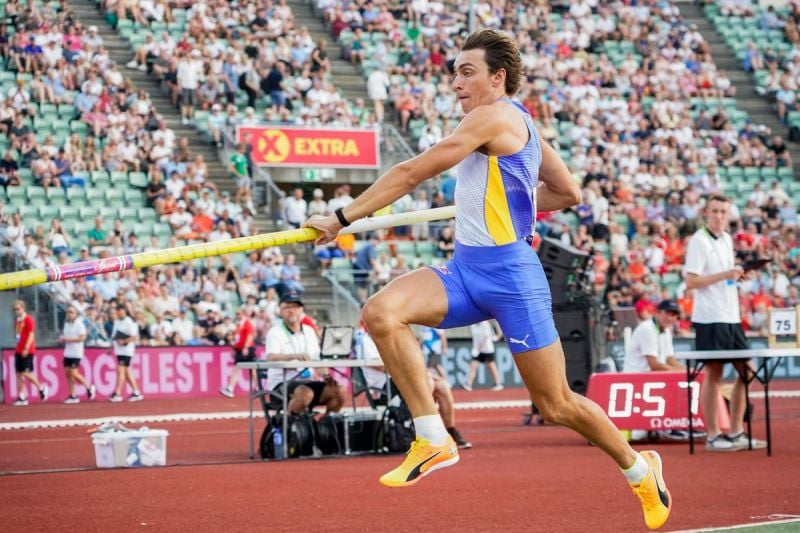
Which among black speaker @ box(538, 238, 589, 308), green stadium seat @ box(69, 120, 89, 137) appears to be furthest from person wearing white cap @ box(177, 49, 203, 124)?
black speaker @ box(538, 238, 589, 308)

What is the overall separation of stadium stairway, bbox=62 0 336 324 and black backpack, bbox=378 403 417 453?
10830 millimetres

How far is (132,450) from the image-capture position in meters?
12.4

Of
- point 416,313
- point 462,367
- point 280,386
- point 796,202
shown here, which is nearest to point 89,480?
point 280,386

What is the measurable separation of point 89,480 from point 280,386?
2884 millimetres

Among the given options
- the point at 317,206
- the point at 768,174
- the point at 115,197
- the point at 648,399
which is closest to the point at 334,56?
the point at 317,206

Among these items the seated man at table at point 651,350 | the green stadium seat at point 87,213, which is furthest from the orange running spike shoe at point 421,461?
the green stadium seat at point 87,213

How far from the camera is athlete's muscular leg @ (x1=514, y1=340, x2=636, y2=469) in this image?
260 inches

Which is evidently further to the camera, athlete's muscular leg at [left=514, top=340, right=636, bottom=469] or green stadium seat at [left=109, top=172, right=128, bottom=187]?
green stadium seat at [left=109, top=172, right=128, bottom=187]

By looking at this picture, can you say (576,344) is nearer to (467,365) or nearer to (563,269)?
(563,269)

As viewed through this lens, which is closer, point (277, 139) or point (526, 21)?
point (277, 139)

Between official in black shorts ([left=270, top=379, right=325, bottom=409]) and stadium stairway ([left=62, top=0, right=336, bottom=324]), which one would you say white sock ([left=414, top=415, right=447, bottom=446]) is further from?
stadium stairway ([left=62, top=0, right=336, bottom=324])

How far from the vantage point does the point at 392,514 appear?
8.41m

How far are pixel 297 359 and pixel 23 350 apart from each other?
9221 mm

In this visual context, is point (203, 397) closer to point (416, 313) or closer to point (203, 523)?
point (203, 523)
